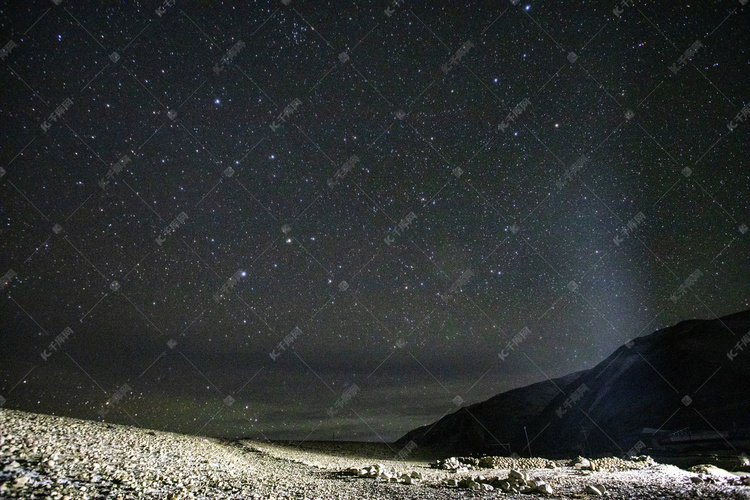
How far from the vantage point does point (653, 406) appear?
4925cm

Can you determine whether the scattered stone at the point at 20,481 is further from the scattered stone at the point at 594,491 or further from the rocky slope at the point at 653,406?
the rocky slope at the point at 653,406

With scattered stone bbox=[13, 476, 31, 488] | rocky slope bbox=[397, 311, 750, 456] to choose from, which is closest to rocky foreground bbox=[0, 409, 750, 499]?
scattered stone bbox=[13, 476, 31, 488]

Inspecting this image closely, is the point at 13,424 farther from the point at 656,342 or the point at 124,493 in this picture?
the point at 656,342

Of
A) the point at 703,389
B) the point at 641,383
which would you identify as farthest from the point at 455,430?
the point at 703,389

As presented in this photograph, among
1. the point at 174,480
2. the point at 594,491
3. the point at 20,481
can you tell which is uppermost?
the point at 594,491

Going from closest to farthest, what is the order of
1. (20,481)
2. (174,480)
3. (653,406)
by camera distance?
1. (20,481)
2. (174,480)
3. (653,406)

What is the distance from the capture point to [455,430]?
291 ft

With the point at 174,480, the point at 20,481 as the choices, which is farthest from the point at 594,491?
the point at 20,481

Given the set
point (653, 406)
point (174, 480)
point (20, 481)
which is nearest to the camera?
point (20, 481)

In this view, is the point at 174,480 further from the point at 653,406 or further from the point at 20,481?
the point at 653,406

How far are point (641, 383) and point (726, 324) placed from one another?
1775cm

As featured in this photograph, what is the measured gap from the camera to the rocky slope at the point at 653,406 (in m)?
34.2

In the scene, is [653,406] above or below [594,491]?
above

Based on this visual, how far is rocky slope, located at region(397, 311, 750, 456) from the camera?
1345 inches
